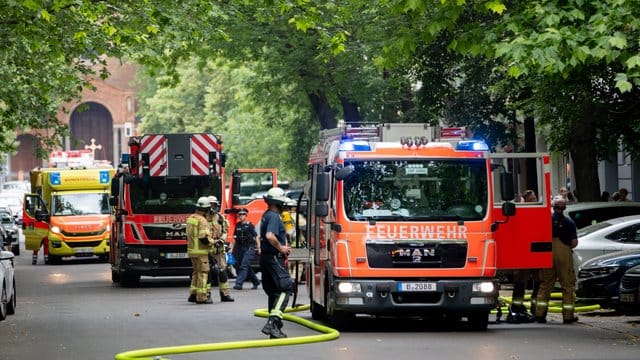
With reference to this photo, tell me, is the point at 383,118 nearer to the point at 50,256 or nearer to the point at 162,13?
the point at 50,256

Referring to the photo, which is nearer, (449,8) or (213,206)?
(449,8)

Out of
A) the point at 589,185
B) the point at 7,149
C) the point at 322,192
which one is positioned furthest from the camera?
the point at 7,149

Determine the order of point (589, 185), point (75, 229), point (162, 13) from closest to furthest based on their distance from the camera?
point (162, 13) < point (589, 185) < point (75, 229)

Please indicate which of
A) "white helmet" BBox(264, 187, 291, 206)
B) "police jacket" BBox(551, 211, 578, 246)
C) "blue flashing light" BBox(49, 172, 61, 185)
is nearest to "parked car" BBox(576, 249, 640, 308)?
"police jacket" BBox(551, 211, 578, 246)

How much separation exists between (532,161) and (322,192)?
49.1 feet

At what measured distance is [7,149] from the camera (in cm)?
3775

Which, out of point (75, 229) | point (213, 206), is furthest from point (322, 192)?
point (75, 229)

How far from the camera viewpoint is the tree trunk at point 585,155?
2875 centimetres

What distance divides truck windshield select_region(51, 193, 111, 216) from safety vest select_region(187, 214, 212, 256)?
59.4 feet

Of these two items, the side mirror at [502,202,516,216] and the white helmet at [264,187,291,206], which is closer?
the white helmet at [264,187,291,206]

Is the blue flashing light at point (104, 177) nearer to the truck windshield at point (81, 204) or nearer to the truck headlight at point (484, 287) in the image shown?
the truck windshield at point (81, 204)

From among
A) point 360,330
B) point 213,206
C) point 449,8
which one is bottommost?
point 360,330

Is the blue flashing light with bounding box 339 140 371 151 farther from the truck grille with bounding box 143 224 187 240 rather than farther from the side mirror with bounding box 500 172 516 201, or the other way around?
the truck grille with bounding box 143 224 187 240

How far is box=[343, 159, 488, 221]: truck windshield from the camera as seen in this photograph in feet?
58.0
